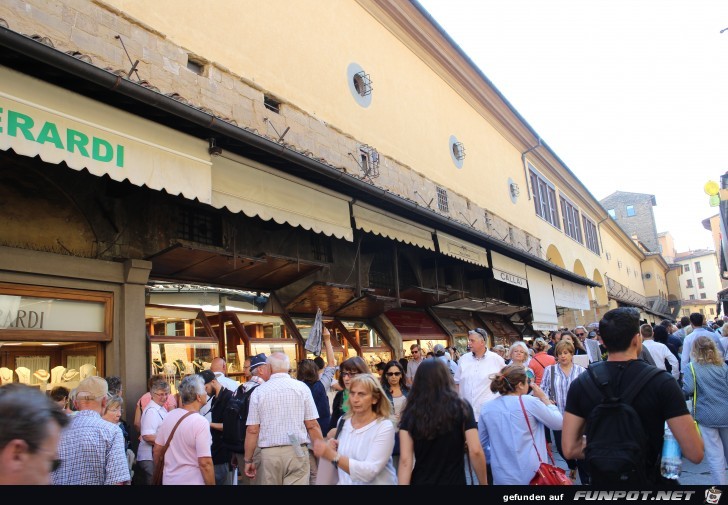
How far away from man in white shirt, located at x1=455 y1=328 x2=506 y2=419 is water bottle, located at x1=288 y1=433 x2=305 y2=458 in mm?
2079

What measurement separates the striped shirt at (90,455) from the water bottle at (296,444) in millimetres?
1293

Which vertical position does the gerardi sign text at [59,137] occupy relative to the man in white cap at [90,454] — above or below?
above

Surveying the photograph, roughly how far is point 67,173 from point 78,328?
1.80 metres

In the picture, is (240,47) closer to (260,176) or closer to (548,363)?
(260,176)

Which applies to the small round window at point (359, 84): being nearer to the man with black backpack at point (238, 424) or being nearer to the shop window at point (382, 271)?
the shop window at point (382, 271)

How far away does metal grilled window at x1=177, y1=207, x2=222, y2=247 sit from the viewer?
7812mm

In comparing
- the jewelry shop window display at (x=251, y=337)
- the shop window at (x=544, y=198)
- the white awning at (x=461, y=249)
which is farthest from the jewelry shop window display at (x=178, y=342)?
the shop window at (x=544, y=198)

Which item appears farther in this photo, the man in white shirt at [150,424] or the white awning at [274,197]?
the white awning at [274,197]

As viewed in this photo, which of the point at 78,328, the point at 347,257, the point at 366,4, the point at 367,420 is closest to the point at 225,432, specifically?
the point at 78,328

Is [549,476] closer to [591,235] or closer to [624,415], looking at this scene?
[624,415]

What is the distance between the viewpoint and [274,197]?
699 cm

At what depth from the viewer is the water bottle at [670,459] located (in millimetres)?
2443

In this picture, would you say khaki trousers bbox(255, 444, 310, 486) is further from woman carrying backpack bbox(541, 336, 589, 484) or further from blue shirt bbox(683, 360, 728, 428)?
blue shirt bbox(683, 360, 728, 428)

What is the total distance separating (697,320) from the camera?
768cm
